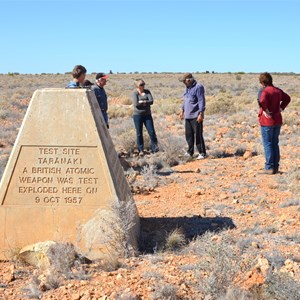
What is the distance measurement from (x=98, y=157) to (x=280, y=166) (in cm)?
538

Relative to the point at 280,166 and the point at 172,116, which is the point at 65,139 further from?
the point at 172,116

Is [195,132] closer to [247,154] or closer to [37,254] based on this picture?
[247,154]

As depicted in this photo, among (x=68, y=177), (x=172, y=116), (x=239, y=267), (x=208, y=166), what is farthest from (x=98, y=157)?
(x=172, y=116)

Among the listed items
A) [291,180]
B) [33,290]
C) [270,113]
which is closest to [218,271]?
[33,290]

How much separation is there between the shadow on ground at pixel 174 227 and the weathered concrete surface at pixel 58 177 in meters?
0.50

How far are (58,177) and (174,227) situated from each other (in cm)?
170

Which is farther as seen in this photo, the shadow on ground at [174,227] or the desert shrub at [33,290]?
the shadow on ground at [174,227]

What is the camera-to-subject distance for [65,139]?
4844 mm

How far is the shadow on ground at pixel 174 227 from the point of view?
17.7 ft

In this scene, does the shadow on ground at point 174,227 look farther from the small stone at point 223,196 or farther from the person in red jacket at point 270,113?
the person in red jacket at point 270,113

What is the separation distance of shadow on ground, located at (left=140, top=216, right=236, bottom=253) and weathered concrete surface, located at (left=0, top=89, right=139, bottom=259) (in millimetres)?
496

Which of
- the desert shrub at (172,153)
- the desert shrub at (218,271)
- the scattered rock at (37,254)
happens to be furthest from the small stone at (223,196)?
the scattered rock at (37,254)

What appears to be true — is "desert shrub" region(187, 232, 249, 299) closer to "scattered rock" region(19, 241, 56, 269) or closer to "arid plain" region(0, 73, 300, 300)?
"arid plain" region(0, 73, 300, 300)

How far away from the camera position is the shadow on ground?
5.38 m
